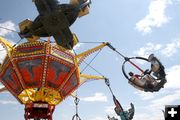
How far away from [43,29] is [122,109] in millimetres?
9521

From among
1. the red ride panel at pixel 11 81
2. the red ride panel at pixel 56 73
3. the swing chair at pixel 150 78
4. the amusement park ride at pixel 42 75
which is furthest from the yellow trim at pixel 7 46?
the swing chair at pixel 150 78

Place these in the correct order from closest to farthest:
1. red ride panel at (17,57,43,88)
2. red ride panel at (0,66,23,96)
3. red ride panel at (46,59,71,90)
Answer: red ride panel at (17,57,43,88)
red ride panel at (46,59,71,90)
red ride panel at (0,66,23,96)

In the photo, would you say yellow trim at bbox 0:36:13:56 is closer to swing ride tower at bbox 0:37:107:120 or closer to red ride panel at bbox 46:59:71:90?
swing ride tower at bbox 0:37:107:120

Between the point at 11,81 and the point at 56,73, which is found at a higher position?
the point at 56,73

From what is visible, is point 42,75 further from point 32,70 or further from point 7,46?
point 7,46

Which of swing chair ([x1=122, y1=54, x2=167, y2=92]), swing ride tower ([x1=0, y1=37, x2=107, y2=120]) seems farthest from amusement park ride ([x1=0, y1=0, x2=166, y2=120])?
swing chair ([x1=122, y1=54, x2=167, y2=92])

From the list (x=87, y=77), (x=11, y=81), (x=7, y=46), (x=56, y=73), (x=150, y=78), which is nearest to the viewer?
(x=150, y=78)

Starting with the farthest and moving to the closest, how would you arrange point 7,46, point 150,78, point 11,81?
point 11,81 < point 7,46 < point 150,78

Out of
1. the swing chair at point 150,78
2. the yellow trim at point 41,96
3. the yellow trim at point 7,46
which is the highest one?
the yellow trim at point 7,46

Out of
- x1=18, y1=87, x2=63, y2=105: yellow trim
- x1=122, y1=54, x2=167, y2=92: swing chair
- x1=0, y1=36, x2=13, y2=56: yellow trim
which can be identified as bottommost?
x1=122, y1=54, x2=167, y2=92: swing chair

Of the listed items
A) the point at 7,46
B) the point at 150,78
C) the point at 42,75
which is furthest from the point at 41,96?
the point at 150,78

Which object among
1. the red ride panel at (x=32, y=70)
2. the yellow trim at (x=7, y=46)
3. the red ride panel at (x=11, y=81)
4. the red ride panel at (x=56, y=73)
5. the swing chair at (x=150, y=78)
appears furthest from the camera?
the red ride panel at (x=11, y=81)

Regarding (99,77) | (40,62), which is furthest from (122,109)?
→ (99,77)

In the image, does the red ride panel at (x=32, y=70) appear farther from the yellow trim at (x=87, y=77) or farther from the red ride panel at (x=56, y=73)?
the yellow trim at (x=87, y=77)
